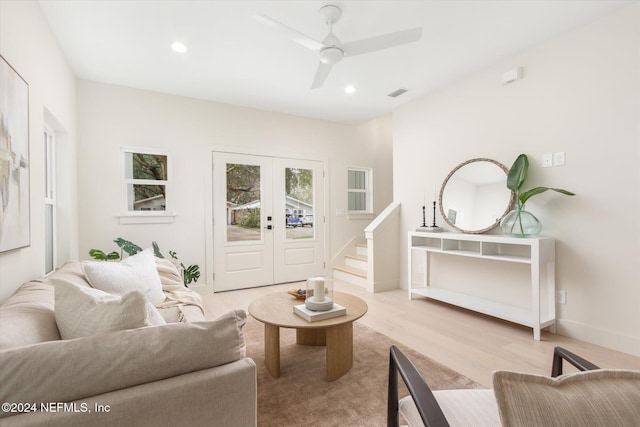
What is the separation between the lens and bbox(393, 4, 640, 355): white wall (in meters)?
2.34

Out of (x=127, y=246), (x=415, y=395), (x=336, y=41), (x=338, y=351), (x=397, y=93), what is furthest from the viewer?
(x=397, y=93)

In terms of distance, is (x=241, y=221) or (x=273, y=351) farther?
(x=241, y=221)

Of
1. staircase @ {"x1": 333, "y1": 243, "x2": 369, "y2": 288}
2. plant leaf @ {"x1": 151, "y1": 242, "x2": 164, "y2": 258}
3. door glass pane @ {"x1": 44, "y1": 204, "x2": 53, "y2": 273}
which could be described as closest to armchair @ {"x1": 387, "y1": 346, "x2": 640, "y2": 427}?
door glass pane @ {"x1": 44, "y1": 204, "x2": 53, "y2": 273}

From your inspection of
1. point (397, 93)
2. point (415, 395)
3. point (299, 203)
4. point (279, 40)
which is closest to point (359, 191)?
point (299, 203)

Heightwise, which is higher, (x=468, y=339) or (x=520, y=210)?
(x=520, y=210)

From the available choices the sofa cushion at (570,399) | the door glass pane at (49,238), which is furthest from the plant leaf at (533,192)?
the door glass pane at (49,238)

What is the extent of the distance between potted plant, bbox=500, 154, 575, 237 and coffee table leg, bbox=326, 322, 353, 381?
6.34 feet

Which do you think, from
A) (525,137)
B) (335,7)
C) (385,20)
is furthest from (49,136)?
(525,137)

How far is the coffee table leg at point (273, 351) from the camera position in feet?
6.67

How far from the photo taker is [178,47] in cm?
279

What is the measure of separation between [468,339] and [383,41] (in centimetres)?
254

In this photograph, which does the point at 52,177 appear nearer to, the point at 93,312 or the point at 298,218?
the point at 93,312

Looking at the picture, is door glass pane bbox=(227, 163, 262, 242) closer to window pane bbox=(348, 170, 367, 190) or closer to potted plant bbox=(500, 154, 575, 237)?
window pane bbox=(348, 170, 367, 190)

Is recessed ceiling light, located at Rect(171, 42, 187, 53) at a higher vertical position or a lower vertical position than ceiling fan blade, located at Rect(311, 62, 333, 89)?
higher
